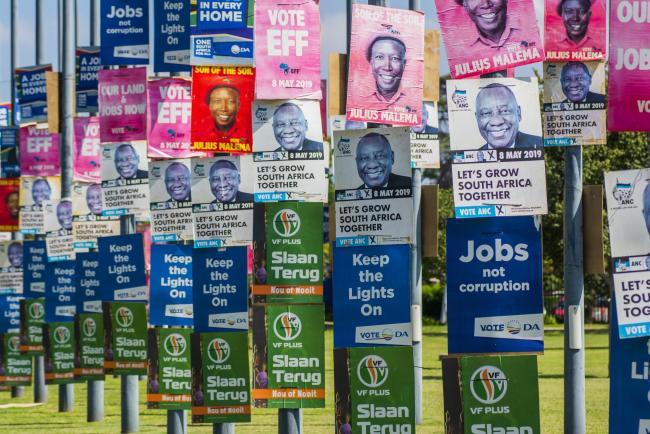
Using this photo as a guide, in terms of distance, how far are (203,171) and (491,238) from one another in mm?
5339

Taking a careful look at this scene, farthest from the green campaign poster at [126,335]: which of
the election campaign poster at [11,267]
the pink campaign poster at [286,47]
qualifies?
A: the election campaign poster at [11,267]

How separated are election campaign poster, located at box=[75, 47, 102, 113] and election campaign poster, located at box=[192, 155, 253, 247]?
29.4 ft

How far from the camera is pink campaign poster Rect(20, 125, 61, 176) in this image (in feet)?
90.6

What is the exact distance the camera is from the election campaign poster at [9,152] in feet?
100

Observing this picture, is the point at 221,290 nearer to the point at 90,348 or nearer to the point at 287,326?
the point at 287,326

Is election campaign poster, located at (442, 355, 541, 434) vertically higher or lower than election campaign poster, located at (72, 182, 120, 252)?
lower

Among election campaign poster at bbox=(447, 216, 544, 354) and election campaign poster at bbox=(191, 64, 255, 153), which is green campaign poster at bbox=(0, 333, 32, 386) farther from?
election campaign poster at bbox=(447, 216, 544, 354)

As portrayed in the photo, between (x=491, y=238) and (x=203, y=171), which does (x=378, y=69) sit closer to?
(x=491, y=238)

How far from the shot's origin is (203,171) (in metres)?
15.7

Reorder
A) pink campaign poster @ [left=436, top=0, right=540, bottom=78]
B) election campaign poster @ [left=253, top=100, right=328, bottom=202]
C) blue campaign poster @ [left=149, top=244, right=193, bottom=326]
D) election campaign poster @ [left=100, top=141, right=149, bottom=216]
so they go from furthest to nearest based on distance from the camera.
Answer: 1. election campaign poster @ [left=100, top=141, right=149, bottom=216]
2. blue campaign poster @ [left=149, top=244, right=193, bottom=326]
3. election campaign poster @ [left=253, top=100, right=328, bottom=202]
4. pink campaign poster @ [left=436, top=0, right=540, bottom=78]

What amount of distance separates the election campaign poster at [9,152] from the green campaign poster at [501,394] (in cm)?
2104

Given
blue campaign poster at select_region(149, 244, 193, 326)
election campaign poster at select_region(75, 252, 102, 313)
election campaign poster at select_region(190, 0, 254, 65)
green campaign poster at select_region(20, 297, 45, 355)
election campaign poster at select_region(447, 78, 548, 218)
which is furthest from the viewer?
green campaign poster at select_region(20, 297, 45, 355)

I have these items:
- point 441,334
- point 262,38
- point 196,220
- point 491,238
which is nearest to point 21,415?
point 196,220

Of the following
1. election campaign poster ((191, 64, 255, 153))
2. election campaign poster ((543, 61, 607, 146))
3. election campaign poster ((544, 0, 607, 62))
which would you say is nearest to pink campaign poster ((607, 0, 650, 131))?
election campaign poster ((544, 0, 607, 62))
